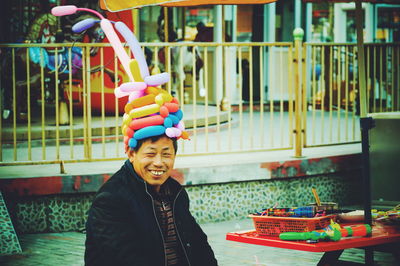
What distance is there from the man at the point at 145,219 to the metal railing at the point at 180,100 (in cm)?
325

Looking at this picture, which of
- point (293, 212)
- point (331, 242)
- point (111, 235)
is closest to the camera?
point (111, 235)

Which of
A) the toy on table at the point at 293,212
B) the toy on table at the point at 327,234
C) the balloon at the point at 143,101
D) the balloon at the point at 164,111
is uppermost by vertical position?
the balloon at the point at 143,101

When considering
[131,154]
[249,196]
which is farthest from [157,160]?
[249,196]

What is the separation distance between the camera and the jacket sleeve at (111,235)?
3209 millimetres

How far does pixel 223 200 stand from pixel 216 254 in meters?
1.31

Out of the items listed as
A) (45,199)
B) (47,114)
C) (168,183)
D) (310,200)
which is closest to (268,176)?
(310,200)

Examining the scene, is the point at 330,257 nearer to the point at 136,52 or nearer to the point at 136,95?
the point at 136,95

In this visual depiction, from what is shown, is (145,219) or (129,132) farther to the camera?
(129,132)

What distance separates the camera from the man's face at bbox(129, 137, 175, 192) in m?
3.47

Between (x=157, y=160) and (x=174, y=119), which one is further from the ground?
(x=174, y=119)

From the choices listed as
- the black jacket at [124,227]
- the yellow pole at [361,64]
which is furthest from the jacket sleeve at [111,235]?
the yellow pole at [361,64]

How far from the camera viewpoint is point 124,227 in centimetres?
325

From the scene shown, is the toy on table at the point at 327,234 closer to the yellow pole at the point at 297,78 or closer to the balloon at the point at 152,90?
the balloon at the point at 152,90

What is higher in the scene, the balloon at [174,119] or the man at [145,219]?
the balloon at [174,119]
